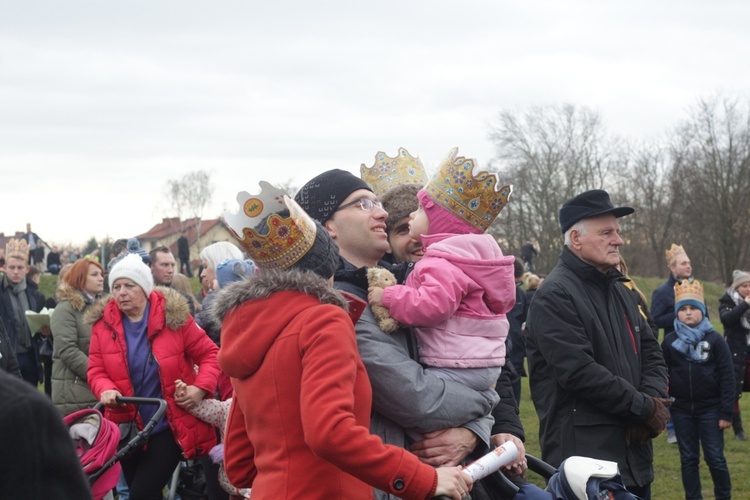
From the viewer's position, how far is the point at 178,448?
5461mm

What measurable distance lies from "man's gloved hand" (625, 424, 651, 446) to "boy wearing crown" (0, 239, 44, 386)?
262 inches

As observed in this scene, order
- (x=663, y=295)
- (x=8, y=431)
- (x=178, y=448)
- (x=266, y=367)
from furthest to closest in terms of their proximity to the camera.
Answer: (x=663, y=295), (x=178, y=448), (x=266, y=367), (x=8, y=431)

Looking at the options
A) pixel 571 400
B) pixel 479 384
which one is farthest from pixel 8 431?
pixel 571 400

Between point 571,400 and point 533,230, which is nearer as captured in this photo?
point 571,400

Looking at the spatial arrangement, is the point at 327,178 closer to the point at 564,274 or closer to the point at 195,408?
the point at 564,274

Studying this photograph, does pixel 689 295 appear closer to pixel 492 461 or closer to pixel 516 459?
pixel 516 459

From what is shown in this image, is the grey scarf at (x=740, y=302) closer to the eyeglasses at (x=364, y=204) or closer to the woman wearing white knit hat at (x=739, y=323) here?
the woman wearing white knit hat at (x=739, y=323)

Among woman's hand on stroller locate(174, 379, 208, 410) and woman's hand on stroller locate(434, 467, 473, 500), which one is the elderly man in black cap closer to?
woman's hand on stroller locate(434, 467, 473, 500)

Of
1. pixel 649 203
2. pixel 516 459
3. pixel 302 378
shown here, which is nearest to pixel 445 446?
pixel 516 459

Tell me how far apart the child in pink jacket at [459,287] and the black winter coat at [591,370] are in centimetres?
139

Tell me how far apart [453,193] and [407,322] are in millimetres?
580

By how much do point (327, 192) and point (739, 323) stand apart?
7.69 meters

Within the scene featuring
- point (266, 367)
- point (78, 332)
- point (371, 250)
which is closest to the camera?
point (266, 367)

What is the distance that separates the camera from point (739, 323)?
9523 millimetres
